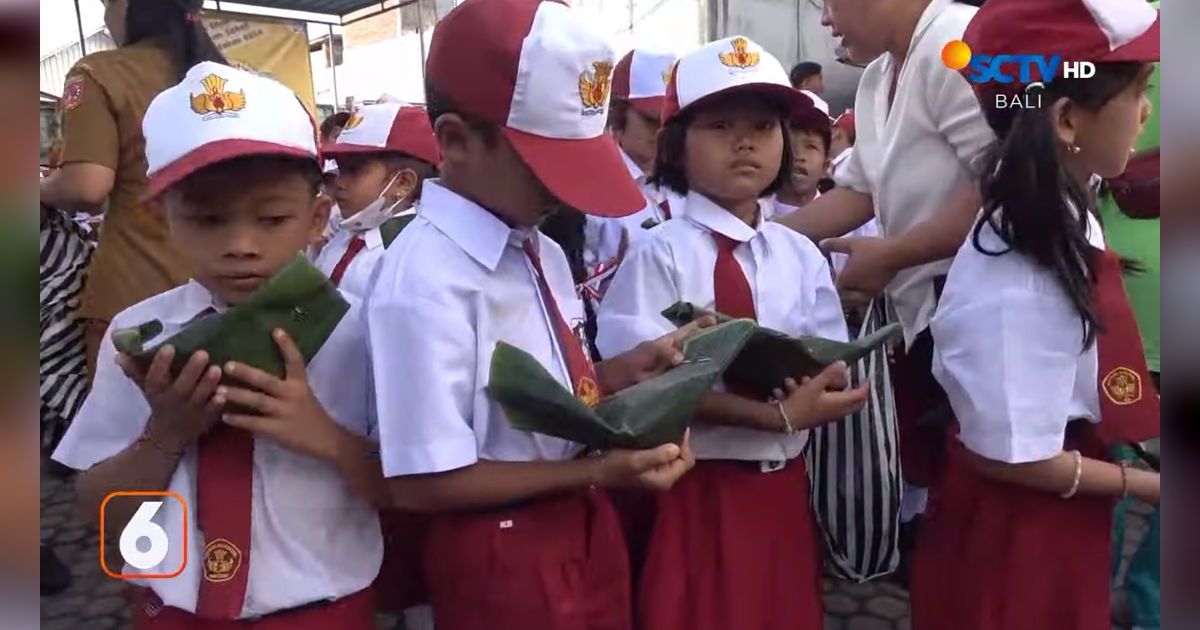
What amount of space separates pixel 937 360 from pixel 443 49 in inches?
32.8

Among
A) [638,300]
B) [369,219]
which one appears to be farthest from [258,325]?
[369,219]

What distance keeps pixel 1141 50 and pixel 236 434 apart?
1.27 m

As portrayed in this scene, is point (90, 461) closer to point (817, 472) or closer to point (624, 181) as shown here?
point (624, 181)

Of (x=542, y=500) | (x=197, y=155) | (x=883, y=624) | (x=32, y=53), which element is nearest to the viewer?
(x=32, y=53)

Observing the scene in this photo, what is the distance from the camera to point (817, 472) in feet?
5.66

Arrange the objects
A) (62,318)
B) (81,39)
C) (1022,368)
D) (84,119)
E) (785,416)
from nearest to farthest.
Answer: (1022,368) < (785,416) < (84,119) < (81,39) < (62,318)

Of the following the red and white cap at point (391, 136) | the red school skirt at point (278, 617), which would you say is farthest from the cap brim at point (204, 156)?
the red and white cap at point (391, 136)

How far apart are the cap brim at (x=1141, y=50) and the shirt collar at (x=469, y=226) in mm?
856

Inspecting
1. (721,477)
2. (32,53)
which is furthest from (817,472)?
(32,53)

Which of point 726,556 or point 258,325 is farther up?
point 258,325

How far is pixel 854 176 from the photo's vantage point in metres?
2.01

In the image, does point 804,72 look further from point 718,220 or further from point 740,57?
point 718,220

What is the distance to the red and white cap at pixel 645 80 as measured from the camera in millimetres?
2457

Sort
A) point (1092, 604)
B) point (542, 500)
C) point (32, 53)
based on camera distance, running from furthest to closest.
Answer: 1. point (1092, 604)
2. point (542, 500)
3. point (32, 53)
